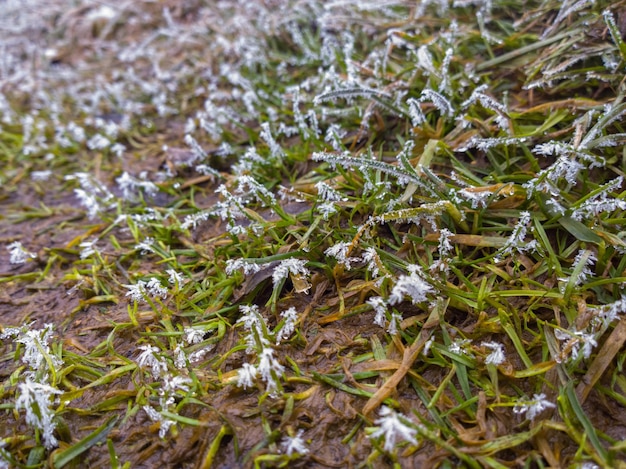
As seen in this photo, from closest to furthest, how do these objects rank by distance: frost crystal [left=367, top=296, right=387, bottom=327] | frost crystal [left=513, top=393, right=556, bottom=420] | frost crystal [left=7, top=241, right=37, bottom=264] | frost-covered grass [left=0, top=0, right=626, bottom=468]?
frost crystal [left=513, top=393, right=556, bottom=420]
frost-covered grass [left=0, top=0, right=626, bottom=468]
frost crystal [left=367, top=296, right=387, bottom=327]
frost crystal [left=7, top=241, right=37, bottom=264]

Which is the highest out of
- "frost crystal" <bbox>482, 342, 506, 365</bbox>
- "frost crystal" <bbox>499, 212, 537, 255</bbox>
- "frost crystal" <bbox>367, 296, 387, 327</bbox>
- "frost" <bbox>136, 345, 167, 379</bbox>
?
"frost crystal" <bbox>499, 212, 537, 255</bbox>

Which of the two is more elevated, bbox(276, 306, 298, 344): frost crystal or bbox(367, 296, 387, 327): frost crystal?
bbox(367, 296, 387, 327): frost crystal

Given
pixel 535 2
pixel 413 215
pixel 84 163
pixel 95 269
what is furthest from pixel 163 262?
pixel 535 2

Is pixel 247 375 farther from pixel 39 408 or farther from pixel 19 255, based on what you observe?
pixel 19 255

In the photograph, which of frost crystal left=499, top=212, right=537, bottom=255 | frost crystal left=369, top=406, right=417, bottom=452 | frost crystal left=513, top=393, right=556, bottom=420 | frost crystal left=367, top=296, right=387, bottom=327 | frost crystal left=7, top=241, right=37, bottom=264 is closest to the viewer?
frost crystal left=369, top=406, right=417, bottom=452

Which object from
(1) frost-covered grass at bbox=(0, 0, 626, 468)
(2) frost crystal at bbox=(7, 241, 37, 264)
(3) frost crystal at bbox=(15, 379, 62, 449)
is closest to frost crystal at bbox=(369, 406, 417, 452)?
(1) frost-covered grass at bbox=(0, 0, 626, 468)

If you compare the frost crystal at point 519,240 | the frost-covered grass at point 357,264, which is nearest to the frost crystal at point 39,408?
the frost-covered grass at point 357,264

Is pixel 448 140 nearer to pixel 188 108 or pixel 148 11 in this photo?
pixel 188 108

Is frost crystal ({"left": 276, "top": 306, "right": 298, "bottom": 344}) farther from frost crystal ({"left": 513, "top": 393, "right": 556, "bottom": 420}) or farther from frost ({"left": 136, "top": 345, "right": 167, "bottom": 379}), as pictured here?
frost crystal ({"left": 513, "top": 393, "right": 556, "bottom": 420})

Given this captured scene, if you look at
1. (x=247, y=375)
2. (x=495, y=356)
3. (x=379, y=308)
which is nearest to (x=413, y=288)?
(x=379, y=308)
